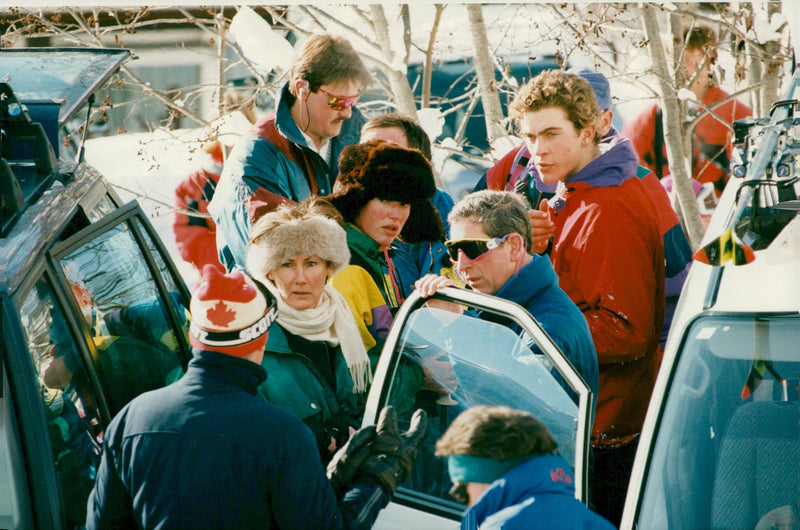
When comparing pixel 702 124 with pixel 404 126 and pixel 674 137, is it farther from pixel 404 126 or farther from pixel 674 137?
pixel 404 126

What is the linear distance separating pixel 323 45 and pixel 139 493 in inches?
71.2

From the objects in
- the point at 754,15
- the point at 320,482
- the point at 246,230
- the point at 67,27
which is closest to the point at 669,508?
the point at 320,482

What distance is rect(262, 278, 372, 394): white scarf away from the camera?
2.78 meters

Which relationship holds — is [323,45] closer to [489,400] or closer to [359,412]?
[359,412]

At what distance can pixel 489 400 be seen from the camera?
242cm

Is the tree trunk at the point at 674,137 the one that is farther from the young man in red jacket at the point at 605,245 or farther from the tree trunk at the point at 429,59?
the young man in red jacket at the point at 605,245


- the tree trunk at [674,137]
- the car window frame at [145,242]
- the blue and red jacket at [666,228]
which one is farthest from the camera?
the tree trunk at [674,137]

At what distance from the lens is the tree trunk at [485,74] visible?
14.8 ft

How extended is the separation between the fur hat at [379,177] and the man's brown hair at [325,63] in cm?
30

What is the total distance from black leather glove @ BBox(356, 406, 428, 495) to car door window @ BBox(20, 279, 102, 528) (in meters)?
0.71

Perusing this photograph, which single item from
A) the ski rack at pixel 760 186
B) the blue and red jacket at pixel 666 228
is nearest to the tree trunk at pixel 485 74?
the blue and red jacket at pixel 666 228

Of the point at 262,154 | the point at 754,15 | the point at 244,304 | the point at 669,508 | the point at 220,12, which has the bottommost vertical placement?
the point at 669,508

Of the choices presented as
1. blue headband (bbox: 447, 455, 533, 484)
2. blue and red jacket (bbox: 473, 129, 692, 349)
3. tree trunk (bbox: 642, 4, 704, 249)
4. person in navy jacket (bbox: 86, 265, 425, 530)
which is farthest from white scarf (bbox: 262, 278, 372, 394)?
tree trunk (bbox: 642, 4, 704, 249)

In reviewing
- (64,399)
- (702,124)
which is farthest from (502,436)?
(702,124)
